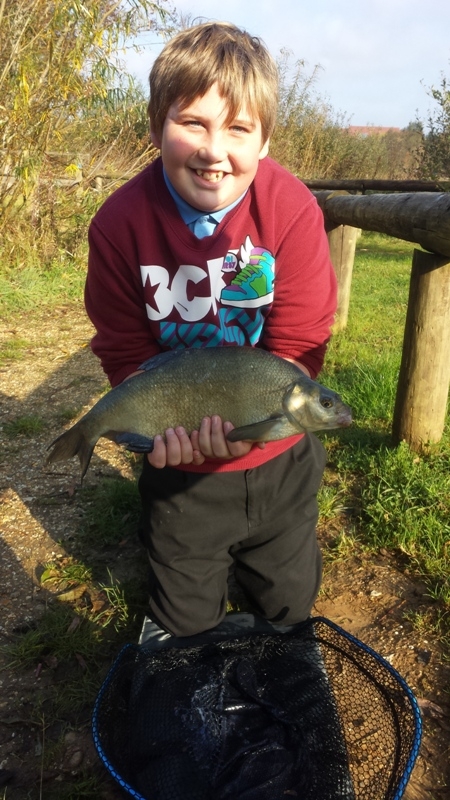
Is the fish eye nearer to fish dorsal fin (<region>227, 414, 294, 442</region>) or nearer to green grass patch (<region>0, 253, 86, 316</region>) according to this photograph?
fish dorsal fin (<region>227, 414, 294, 442</region>)

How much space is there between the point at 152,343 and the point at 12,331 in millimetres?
4291

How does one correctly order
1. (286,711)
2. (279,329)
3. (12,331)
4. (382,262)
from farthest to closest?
(382,262)
(12,331)
(279,329)
(286,711)

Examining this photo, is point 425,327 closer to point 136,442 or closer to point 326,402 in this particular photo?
point 326,402

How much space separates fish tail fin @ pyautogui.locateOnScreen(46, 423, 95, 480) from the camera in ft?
6.63

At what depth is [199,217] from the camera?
2.20m

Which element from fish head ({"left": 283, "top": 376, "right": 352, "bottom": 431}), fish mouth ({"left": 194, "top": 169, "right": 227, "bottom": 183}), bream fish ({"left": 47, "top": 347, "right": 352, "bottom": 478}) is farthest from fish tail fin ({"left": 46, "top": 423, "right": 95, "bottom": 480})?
fish mouth ({"left": 194, "top": 169, "right": 227, "bottom": 183})

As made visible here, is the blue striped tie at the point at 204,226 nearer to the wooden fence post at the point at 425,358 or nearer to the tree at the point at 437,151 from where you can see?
the wooden fence post at the point at 425,358

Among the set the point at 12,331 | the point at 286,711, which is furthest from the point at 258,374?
the point at 12,331

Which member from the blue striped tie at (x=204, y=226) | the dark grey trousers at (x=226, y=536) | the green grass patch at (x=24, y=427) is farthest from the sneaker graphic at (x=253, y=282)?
the green grass patch at (x=24, y=427)

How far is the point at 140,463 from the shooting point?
149 inches

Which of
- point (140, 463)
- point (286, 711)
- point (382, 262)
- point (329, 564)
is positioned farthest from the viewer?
point (382, 262)

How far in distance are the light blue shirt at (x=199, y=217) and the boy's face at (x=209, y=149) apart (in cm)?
7

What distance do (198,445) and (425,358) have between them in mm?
1890

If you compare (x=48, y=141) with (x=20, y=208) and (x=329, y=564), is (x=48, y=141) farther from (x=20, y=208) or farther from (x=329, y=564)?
(x=329, y=564)
